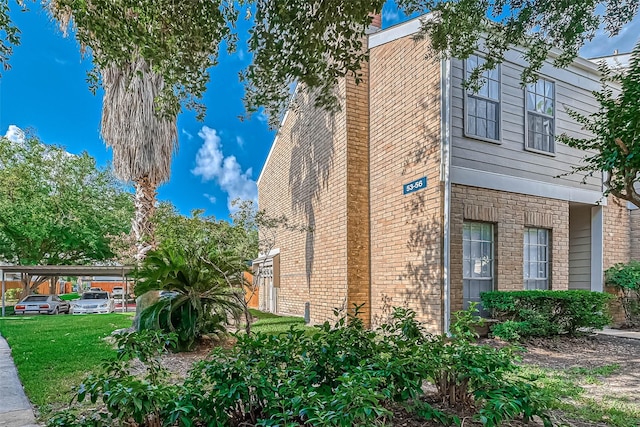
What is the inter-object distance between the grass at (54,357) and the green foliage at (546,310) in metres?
6.72

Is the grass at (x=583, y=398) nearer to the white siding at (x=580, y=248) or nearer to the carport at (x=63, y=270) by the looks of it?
the white siding at (x=580, y=248)

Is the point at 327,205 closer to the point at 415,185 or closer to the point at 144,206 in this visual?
the point at 415,185

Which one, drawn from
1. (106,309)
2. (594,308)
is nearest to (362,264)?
(594,308)

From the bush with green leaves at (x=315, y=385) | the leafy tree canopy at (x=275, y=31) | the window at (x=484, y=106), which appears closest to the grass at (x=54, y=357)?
the bush with green leaves at (x=315, y=385)

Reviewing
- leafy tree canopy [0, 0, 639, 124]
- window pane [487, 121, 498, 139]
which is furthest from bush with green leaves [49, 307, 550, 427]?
window pane [487, 121, 498, 139]

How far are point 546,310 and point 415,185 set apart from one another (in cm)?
336

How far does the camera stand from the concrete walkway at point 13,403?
12.3ft

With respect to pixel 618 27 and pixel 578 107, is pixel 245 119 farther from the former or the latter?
pixel 578 107

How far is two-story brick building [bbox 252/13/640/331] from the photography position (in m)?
7.82

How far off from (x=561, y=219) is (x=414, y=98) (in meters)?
4.28

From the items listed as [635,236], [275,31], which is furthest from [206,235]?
[635,236]

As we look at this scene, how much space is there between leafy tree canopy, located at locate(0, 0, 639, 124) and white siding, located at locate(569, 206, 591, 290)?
6.09 metres

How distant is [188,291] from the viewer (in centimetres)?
694

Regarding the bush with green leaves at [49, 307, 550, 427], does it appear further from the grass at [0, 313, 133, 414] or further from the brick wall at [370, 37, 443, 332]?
the brick wall at [370, 37, 443, 332]
